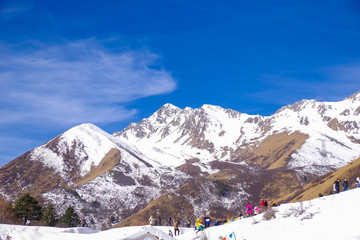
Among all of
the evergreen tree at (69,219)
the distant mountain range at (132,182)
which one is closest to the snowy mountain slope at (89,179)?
the distant mountain range at (132,182)

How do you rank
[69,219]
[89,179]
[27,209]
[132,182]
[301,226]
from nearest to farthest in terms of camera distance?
[301,226] → [27,209] → [69,219] → [132,182] → [89,179]

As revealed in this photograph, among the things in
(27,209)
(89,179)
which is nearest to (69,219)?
(27,209)

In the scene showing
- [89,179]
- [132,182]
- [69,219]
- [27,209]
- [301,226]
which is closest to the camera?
[301,226]

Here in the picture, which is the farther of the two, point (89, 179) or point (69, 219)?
point (89, 179)

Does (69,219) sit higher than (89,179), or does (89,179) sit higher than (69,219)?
(89,179)

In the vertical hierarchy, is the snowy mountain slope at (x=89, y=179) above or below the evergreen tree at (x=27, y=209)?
above

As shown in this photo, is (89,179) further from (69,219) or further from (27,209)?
(27,209)

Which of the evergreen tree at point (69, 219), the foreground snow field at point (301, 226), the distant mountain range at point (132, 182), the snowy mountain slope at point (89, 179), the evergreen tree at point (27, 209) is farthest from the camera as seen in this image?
the snowy mountain slope at point (89, 179)

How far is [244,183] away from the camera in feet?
433

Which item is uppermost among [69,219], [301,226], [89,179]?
[89,179]

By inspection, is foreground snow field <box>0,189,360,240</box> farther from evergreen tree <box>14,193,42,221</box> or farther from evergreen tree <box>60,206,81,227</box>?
evergreen tree <box>60,206,81,227</box>

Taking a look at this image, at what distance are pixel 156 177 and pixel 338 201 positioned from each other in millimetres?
138301

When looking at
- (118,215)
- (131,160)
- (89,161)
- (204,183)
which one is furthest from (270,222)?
(89,161)

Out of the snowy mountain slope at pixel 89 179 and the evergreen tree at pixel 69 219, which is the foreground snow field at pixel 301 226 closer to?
the evergreen tree at pixel 69 219
